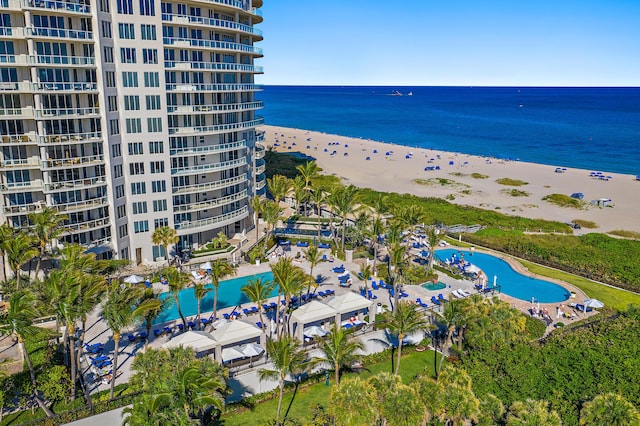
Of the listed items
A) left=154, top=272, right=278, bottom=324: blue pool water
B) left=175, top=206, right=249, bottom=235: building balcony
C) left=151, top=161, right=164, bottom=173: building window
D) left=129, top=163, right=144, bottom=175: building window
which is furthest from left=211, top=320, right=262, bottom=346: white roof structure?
left=129, top=163, right=144, bottom=175: building window

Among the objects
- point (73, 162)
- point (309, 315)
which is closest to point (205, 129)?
point (73, 162)

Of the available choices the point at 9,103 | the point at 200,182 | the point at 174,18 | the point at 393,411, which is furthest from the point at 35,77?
the point at 393,411

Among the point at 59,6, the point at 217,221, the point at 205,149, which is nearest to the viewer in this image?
the point at 59,6

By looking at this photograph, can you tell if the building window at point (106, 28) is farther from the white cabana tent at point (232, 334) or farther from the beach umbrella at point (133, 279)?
the white cabana tent at point (232, 334)

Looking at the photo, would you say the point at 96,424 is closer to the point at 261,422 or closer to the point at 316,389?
the point at 261,422

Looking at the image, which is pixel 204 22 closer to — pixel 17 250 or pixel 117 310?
pixel 17 250
